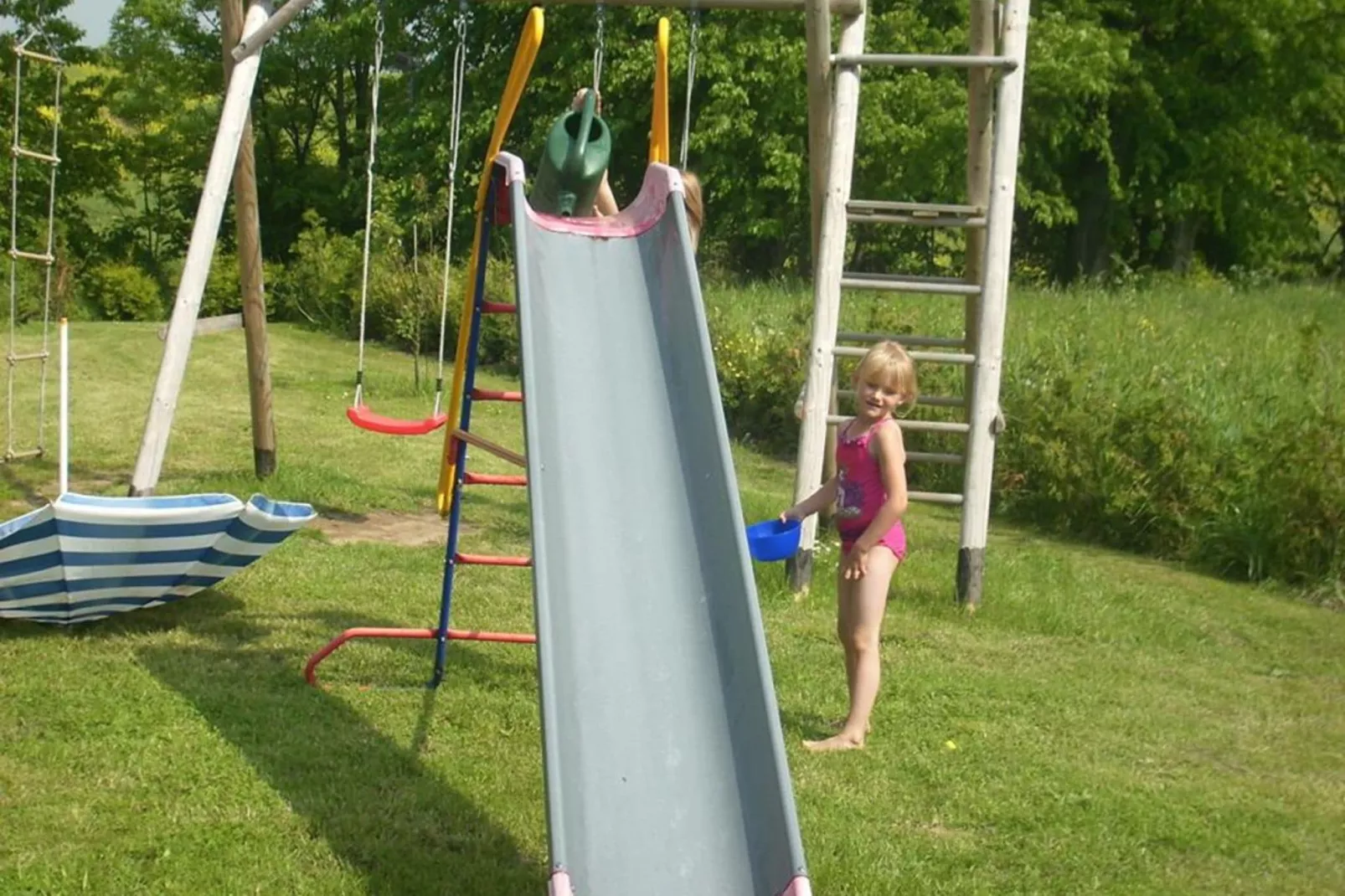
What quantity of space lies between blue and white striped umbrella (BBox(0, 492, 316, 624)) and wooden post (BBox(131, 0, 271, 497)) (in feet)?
4.45

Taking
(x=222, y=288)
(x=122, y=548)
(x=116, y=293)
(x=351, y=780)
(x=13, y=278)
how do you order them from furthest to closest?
(x=116, y=293)
(x=222, y=288)
(x=13, y=278)
(x=122, y=548)
(x=351, y=780)

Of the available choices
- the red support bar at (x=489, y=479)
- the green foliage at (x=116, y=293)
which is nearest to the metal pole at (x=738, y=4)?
the red support bar at (x=489, y=479)

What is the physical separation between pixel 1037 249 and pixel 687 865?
101 feet

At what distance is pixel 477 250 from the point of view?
211 inches

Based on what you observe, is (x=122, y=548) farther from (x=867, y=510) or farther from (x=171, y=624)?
(x=867, y=510)

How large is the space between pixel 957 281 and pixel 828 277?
0.69 m

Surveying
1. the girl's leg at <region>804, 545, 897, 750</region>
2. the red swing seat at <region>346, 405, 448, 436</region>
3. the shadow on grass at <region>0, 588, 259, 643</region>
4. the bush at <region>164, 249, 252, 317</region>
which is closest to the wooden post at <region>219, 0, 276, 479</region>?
the red swing seat at <region>346, 405, 448, 436</region>

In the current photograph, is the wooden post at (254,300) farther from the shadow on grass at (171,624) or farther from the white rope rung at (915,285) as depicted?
the white rope rung at (915,285)

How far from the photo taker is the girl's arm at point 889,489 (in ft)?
16.9

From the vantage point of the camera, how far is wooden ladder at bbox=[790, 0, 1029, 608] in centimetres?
734

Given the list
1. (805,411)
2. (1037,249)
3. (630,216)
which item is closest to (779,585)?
(805,411)

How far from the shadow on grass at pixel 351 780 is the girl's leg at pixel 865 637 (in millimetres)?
1415

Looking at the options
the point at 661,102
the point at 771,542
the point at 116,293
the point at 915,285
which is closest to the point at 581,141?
the point at 661,102

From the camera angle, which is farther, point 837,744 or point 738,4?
point 738,4
